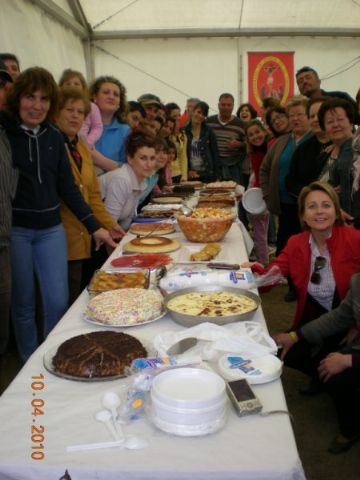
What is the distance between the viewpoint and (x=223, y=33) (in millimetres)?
7648

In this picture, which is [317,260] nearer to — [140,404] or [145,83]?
[140,404]

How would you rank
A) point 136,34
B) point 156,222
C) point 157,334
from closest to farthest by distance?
point 157,334
point 156,222
point 136,34

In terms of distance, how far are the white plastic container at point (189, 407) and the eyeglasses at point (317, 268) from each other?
137 cm

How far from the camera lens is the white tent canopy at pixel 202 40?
723 cm

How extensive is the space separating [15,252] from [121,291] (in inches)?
34.4

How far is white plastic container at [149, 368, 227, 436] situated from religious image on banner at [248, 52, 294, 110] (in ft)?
25.0

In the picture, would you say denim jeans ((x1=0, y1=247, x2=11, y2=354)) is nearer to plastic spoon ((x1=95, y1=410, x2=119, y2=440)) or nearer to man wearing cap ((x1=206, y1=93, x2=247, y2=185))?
plastic spoon ((x1=95, y1=410, x2=119, y2=440))

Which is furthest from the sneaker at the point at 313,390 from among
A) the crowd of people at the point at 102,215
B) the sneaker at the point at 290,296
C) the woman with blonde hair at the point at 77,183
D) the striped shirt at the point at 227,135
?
the striped shirt at the point at 227,135

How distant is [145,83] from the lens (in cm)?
791

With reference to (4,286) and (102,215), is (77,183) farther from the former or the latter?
(4,286)

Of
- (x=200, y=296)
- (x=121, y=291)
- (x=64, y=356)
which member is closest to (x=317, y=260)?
(x=200, y=296)

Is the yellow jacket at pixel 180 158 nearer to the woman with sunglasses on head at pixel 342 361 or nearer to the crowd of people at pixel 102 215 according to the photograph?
the crowd of people at pixel 102 215

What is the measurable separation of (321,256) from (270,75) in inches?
251

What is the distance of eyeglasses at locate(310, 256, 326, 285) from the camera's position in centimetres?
220
